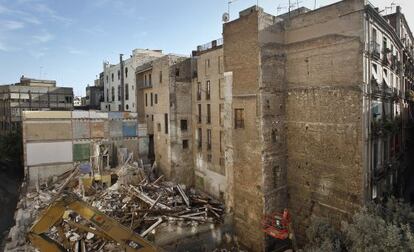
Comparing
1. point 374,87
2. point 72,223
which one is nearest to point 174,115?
point 72,223

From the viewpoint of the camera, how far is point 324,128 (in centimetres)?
1647

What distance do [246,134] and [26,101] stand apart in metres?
29.6

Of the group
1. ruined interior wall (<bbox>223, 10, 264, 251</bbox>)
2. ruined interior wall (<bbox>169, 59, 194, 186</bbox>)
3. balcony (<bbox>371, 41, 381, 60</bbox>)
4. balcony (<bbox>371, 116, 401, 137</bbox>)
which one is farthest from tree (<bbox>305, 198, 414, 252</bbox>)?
ruined interior wall (<bbox>169, 59, 194, 186</bbox>)

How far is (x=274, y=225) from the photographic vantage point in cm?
1636

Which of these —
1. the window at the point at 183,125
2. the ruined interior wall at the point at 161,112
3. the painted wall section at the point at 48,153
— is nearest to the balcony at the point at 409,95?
the window at the point at 183,125

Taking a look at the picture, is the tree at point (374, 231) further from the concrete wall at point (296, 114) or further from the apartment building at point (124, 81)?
the apartment building at point (124, 81)

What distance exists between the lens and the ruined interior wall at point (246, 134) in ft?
57.3

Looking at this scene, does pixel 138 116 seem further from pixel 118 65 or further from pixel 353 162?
pixel 353 162

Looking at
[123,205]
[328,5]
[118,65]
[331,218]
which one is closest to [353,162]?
[331,218]

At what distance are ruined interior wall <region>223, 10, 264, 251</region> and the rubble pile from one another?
2565 mm

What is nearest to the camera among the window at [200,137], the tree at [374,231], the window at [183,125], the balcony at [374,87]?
the tree at [374,231]

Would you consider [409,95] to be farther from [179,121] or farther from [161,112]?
[161,112]

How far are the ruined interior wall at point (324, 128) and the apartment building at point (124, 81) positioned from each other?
20247mm

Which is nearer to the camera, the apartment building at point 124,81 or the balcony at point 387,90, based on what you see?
the balcony at point 387,90
